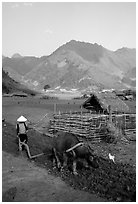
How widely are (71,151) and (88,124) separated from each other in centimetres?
649

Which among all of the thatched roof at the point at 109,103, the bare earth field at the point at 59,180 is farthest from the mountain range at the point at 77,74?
the bare earth field at the point at 59,180

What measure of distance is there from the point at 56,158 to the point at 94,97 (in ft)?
51.2

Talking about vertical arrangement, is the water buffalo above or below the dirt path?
above

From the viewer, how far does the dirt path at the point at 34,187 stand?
782cm

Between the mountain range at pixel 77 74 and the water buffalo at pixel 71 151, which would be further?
the mountain range at pixel 77 74

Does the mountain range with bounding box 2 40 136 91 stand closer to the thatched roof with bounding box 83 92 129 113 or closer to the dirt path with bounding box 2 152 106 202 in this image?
the thatched roof with bounding box 83 92 129 113

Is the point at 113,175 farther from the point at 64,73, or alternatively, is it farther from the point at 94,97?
the point at 64,73

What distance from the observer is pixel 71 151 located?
10000 millimetres

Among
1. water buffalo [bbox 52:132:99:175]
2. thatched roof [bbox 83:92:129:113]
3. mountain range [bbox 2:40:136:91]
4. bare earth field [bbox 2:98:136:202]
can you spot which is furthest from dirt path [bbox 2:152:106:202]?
mountain range [bbox 2:40:136:91]

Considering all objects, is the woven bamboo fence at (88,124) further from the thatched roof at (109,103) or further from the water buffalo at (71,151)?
the water buffalo at (71,151)

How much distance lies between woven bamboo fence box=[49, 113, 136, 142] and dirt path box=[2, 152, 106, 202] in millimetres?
6270

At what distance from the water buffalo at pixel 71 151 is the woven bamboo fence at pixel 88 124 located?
18.6 feet

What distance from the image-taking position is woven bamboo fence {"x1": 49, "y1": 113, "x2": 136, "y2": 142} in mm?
16312

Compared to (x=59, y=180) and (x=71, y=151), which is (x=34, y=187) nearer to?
(x=59, y=180)
